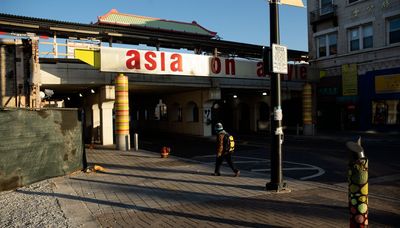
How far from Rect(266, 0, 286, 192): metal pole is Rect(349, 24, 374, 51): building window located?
2208 cm

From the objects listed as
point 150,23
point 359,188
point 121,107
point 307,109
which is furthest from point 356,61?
point 359,188

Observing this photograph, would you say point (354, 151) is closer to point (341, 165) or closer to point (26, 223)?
point (26, 223)

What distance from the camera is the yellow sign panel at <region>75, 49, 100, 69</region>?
17.4m

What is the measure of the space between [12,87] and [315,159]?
45.6 feet

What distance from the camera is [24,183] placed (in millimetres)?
8992

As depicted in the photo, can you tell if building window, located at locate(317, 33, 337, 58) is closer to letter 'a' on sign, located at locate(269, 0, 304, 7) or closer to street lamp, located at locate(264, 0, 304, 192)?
letter 'a' on sign, located at locate(269, 0, 304, 7)

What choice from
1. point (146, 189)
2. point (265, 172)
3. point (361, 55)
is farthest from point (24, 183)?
point (361, 55)

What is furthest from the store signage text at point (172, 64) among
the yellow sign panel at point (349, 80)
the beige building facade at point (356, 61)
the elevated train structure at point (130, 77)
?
the yellow sign panel at point (349, 80)

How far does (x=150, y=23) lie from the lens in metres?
41.1

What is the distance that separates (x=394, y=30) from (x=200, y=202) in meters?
24.4

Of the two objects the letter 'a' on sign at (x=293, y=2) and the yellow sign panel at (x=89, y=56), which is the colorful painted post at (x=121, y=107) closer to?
the yellow sign panel at (x=89, y=56)

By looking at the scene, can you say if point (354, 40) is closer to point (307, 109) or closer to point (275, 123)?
point (307, 109)

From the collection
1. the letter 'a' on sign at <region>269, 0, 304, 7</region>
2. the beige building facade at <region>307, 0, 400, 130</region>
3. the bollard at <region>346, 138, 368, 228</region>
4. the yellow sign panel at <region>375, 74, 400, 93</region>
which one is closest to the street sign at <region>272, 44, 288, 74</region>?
the letter 'a' on sign at <region>269, 0, 304, 7</region>

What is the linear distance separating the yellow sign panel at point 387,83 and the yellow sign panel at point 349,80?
1763mm
